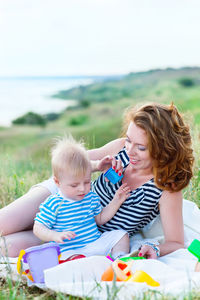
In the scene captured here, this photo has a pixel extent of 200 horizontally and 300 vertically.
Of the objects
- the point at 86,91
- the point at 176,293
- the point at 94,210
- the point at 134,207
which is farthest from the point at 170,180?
the point at 86,91

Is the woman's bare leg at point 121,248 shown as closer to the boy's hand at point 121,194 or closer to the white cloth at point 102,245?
the white cloth at point 102,245

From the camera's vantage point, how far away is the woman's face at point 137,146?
2760 millimetres

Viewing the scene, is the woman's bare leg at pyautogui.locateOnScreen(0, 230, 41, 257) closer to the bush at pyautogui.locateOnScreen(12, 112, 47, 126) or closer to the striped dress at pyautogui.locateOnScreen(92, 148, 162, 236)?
the striped dress at pyautogui.locateOnScreen(92, 148, 162, 236)

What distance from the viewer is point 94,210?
291 cm

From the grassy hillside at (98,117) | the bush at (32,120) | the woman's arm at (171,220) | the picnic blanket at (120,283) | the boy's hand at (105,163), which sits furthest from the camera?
the bush at (32,120)

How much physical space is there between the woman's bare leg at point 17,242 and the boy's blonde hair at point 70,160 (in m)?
0.64

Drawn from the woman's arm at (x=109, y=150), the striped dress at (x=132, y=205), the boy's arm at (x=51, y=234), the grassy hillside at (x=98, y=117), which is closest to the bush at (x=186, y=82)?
the grassy hillside at (x=98, y=117)

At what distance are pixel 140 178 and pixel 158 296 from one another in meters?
1.01

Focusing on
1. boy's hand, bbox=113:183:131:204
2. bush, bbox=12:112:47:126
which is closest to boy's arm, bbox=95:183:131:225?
boy's hand, bbox=113:183:131:204

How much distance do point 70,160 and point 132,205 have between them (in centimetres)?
63

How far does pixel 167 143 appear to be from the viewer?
2787 mm

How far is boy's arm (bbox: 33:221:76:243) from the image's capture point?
2529mm

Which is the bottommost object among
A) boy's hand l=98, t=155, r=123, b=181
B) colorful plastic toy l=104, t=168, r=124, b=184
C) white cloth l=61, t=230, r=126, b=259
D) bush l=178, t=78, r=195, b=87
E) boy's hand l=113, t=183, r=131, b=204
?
white cloth l=61, t=230, r=126, b=259

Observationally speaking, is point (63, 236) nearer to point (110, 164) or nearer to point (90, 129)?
point (110, 164)
